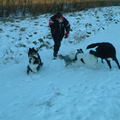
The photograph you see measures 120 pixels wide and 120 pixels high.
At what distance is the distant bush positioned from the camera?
38.8 feet

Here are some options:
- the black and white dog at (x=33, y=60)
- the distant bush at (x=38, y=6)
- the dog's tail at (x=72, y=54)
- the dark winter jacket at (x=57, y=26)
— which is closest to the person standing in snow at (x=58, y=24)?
the dark winter jacket at (x=57, y=26)

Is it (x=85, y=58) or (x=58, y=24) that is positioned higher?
(x=58, y=24)

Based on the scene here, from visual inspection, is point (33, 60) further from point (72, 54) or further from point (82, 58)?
point (82, 58)

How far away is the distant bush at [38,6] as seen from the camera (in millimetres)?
11812

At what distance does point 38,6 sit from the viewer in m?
13.0

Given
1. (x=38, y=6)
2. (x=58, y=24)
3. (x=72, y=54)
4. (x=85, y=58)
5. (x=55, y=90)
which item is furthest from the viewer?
(x=38, y=6)

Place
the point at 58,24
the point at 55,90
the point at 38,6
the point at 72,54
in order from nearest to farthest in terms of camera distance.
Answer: the point at 55,90 < the point at 72,54 < the point at 58,24 < the point at 38,6

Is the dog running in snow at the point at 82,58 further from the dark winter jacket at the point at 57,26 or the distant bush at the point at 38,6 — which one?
the distant bush at the point at 38,6

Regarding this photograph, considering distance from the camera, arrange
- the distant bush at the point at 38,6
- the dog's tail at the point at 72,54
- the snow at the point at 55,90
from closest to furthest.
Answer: the snow at the point at 55,90 < the dog's tail at the point at 72,54 < the distant bush at the point at 38,6

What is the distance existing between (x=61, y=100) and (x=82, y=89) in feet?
2.42

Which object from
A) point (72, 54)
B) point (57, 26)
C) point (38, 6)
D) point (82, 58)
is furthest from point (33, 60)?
point (38, 6)

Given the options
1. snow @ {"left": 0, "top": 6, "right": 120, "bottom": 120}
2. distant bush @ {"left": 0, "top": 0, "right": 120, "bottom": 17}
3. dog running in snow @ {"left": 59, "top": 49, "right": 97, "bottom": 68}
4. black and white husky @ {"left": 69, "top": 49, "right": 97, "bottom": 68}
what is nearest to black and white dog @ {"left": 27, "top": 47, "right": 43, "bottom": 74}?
snow @ {"left": 0, "top": 6, "right": 120, "bottom": 120}

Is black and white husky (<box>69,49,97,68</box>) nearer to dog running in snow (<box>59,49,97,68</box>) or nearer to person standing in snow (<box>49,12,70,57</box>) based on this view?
dog running in snow (<box>59,49,97,68</box>)

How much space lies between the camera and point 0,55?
5.59 meters
